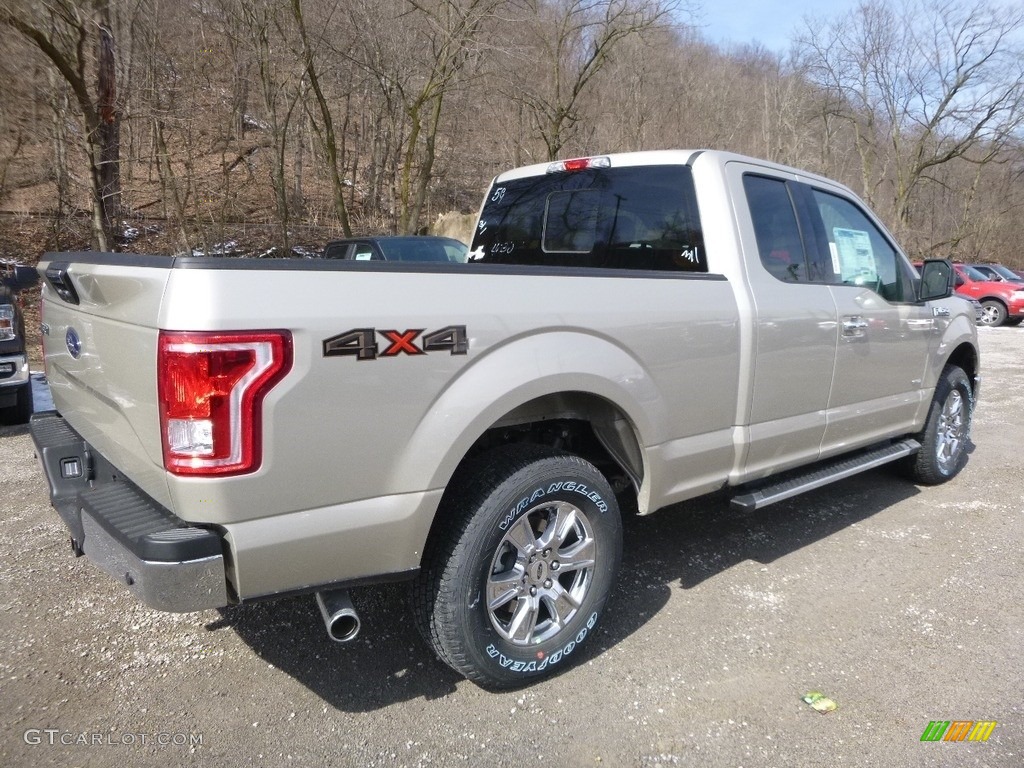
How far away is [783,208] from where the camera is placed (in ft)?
12.5

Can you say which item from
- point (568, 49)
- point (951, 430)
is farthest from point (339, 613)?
point (568, 49)

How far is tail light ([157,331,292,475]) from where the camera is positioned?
1948 millimetres

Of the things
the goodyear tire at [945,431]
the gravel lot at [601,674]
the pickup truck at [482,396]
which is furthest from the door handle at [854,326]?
the goodyear tire at [945,431]

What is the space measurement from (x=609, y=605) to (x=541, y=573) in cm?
76

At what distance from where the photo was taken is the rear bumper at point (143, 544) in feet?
6.63

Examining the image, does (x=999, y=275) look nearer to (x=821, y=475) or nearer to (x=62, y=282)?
(x=821, y=475)

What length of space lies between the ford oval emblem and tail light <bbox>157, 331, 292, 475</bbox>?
2.90ft

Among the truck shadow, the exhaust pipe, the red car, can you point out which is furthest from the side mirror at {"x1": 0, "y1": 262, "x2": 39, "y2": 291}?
the red car

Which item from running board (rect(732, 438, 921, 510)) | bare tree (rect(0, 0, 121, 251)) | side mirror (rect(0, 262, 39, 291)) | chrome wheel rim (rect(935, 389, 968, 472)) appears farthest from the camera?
bare tree (rect(0, 0, 121, 251))

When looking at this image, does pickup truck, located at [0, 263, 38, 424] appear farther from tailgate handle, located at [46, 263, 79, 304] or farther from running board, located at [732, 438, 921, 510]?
running board, located at [732, 438, 921, 510]

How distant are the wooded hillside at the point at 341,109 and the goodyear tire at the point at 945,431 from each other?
12583mm

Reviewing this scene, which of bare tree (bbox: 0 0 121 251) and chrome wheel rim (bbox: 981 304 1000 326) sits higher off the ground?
bare tree (bbox: 0 0 121 251)

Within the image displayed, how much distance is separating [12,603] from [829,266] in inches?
170

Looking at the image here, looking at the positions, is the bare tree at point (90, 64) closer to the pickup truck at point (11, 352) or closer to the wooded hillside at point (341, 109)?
the wooded hillside at point (341, 109)
